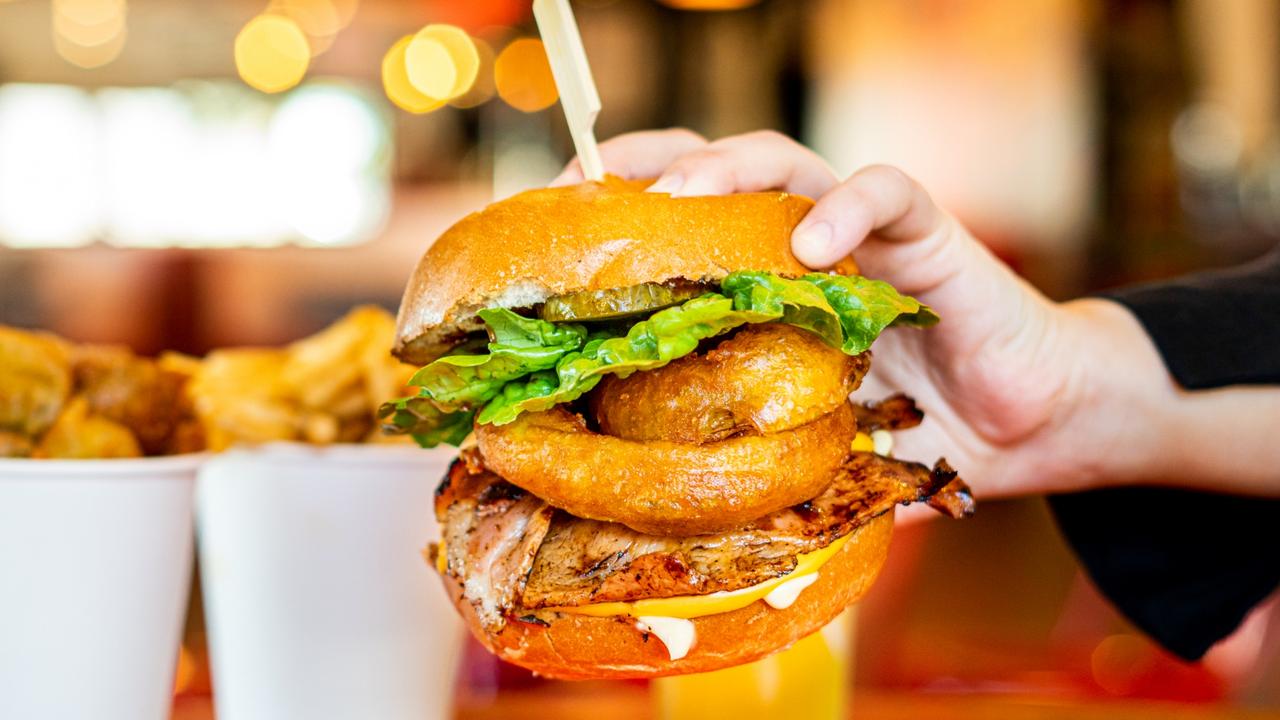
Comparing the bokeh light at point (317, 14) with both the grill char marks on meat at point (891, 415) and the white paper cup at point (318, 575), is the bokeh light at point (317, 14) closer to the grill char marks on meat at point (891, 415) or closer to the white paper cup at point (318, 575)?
the white paper cup at point (318, 575)

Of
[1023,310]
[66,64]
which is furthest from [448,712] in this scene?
[66,64]

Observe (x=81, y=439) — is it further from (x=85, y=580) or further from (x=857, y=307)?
(x=857, y=307)

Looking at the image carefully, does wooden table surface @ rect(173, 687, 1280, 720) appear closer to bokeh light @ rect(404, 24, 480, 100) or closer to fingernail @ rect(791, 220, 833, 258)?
fingernail @ rect(791, 220, 833, 258)

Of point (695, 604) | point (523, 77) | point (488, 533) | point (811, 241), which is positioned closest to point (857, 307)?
point (811, 241)

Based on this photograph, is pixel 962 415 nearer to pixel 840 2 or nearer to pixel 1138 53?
pixel 1138 53

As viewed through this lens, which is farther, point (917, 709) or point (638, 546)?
point (917, 709)
